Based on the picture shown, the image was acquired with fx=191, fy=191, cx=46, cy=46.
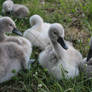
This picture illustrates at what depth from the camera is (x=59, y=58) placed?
2.71 m

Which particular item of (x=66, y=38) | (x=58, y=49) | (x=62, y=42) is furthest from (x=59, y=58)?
(x=66, y=38)

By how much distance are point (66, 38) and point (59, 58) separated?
1016 millimetres

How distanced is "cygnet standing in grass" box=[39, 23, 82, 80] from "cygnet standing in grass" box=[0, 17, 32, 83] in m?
0.32

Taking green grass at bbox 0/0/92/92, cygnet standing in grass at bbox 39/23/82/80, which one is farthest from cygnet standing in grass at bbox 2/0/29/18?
cygnet standing in grass at bbox 39/23/82/80

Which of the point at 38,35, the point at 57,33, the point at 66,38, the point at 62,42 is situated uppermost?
the point at 57,33

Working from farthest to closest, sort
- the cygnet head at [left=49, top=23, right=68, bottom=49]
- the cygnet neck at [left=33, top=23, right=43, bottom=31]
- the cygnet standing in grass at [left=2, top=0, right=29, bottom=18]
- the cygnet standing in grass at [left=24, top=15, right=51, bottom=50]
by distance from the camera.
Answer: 1. the cygnet standing in grass at [left=2, top=0, right=29, bottom=18]
2. the cygnet neck at [left=33, top=23, right=43, bottom=31]
3. the cygnet standing in grass at [left=24, top=15, right=51, bottom=50]
4. the cygnet head at [left=49, top=23, right=68, bottom=49]

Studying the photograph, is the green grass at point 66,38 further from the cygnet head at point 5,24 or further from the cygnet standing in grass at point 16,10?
the cygnet head at point 5,24

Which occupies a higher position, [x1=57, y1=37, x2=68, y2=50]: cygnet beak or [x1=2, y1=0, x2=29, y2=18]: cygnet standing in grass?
[x1=2, y1=0, x2=29, y2=18]: cygnet standing in grass

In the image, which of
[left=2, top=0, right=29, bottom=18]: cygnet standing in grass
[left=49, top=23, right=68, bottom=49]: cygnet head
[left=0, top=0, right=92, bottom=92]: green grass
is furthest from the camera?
[left=2, top=0, right=29, bottom=18]: cygnet standing in grass

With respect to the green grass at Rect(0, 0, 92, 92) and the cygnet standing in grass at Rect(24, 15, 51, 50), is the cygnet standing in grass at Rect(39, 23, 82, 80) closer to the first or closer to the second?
the green grass at Rect(0, 0, 92, 92)

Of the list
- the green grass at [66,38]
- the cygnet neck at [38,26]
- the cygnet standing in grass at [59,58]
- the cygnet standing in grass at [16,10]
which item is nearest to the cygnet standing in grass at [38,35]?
the cygnet neck at [38,26]

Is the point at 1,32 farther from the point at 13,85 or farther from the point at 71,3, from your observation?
the point at 71,3

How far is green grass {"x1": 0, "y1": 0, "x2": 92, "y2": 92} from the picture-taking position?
2.39 meters

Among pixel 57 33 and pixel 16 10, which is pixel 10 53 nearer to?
pixel 57 33
